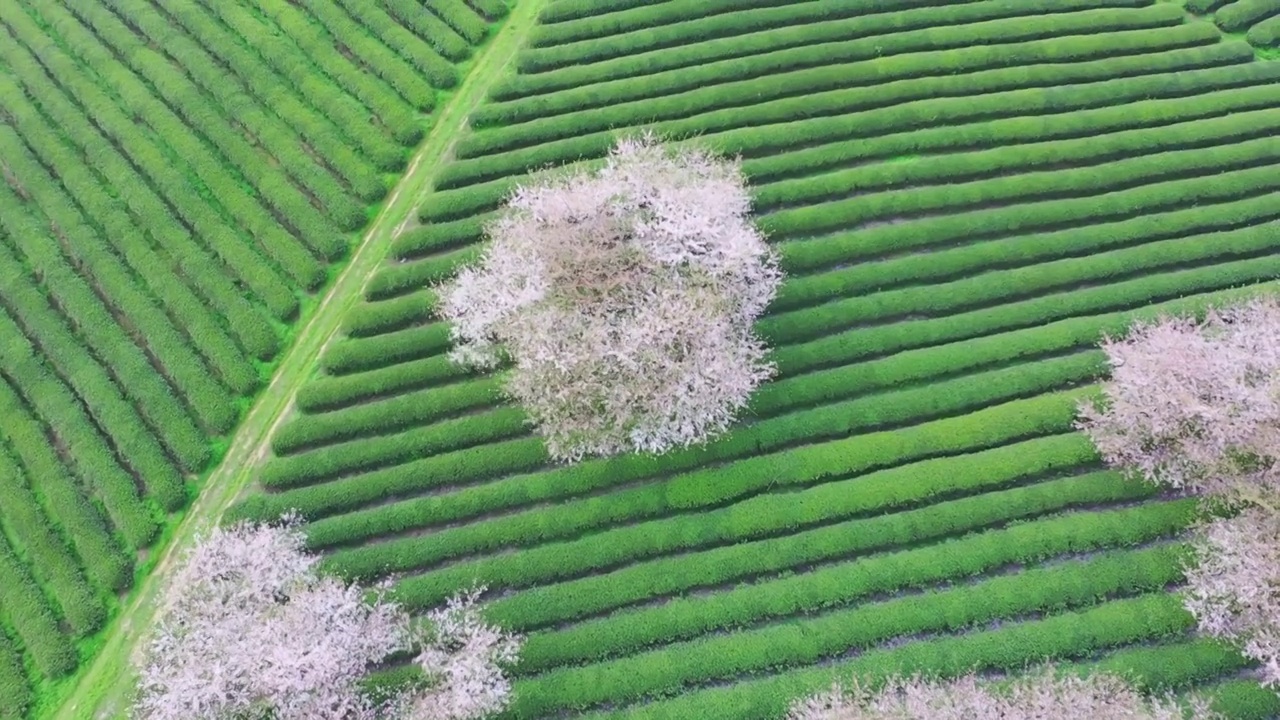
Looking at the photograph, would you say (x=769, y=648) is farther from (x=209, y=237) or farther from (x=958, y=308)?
(x=209, y=237)

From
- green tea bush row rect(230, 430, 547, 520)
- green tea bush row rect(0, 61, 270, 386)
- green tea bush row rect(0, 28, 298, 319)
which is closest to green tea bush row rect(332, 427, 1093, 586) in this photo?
green tea bush row rect(230, 430, 547, 520)

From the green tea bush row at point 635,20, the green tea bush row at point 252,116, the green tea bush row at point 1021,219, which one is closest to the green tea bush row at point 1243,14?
the green tea bush row at point 1021,219

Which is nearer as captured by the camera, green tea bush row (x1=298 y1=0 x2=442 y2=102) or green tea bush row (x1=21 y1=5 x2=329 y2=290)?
green tea bush row (x1=21 y1=5 x2=329 y2=290)

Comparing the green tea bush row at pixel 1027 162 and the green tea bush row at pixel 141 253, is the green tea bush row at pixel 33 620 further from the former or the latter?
the green tea bush row at pixel 1027 162

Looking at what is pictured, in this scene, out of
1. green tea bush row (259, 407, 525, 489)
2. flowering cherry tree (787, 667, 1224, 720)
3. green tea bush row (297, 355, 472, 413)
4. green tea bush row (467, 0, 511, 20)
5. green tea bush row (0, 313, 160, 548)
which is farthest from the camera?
green tea bush row (467, 0, 511, 20)

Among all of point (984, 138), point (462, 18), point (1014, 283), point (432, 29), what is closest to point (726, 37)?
point (984, 138)

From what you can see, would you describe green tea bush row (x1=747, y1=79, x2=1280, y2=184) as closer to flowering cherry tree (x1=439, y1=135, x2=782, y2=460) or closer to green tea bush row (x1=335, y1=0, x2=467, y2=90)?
flowering cherry tree (x1=439, y1=135, x2=782, y2=460)
